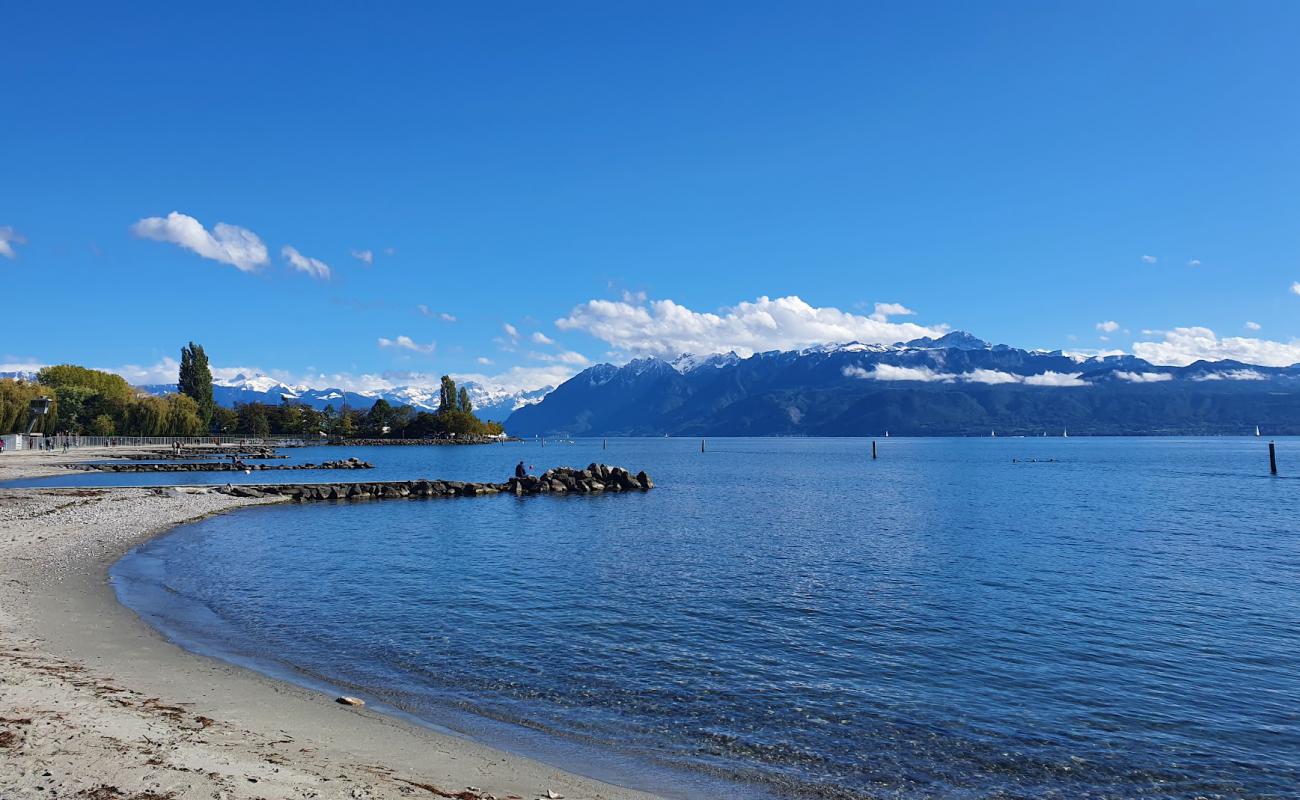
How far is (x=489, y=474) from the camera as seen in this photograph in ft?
368

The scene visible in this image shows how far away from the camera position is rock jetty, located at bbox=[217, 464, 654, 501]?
220 feet

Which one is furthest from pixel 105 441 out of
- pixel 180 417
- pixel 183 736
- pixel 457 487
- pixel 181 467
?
pixel 183 736

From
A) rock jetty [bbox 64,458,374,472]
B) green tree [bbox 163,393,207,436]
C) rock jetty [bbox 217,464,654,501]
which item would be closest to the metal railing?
green tree [bbox 163,393,207,436]

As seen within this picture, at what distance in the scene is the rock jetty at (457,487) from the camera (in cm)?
6706

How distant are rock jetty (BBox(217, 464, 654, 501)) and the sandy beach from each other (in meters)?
47.9

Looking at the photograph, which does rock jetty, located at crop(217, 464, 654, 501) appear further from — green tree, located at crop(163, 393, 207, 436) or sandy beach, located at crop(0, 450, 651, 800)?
green tree, located at crop(163, 393, 207, 436)

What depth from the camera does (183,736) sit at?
11328 mm

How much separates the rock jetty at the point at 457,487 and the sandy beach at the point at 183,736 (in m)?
47.9

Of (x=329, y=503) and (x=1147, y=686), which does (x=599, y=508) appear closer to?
(x=329, y=503)

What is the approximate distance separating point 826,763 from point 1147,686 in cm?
857

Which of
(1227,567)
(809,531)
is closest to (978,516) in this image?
(809,531)

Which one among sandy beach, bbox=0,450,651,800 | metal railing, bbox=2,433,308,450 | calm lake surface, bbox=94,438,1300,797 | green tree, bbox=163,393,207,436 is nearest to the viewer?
sandy beach, bbox=0,450,651,800

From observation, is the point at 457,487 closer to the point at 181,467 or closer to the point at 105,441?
the point at 181,467

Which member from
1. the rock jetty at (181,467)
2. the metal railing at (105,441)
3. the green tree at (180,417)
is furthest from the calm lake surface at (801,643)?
the green tree at (180,417)
